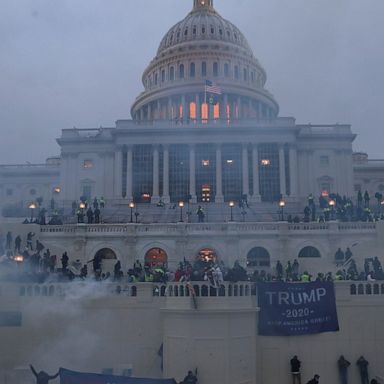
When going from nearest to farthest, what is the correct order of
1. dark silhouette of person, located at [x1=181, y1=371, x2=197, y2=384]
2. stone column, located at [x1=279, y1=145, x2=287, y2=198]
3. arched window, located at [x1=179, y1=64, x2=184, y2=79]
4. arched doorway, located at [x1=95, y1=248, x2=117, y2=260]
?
dark silhouette of person, located at [x1=181, y1=371, x2=197, y2=384] → arched doorway, located at [x1=95, y1=248, x2=117, y2=260] → stone column, located at [x1=279, y1=145, x2=287, y2=198] → arched window, located at [x1=179, y1=64, x2=184, y2=79]

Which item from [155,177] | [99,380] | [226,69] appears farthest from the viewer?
[226,69]

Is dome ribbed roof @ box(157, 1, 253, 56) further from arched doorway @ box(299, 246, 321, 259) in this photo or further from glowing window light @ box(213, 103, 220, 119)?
arched doorway @ box(299, 246, 321, 259)

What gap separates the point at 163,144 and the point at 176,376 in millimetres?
52372

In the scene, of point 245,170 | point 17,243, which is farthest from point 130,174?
point 17,243

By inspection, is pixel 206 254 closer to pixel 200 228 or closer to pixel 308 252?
pixel 200 228

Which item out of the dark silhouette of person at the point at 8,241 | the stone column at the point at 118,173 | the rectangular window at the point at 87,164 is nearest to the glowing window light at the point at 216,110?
the stone column at the point at 118,173

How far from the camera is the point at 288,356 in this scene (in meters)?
26.5

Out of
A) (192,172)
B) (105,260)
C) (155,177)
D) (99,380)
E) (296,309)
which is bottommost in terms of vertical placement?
(99,380)

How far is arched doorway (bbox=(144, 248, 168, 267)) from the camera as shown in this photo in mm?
46469

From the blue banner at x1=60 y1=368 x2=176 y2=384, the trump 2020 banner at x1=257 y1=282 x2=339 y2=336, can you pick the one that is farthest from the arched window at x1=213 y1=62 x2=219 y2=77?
the blue banner at x1=60 y1=368 x2=176 y2=384

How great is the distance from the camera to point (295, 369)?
26125mm

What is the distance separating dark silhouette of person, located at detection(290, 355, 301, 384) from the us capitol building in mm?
402

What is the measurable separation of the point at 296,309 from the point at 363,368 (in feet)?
12.3

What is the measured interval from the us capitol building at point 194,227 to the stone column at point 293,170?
0.17 metres
